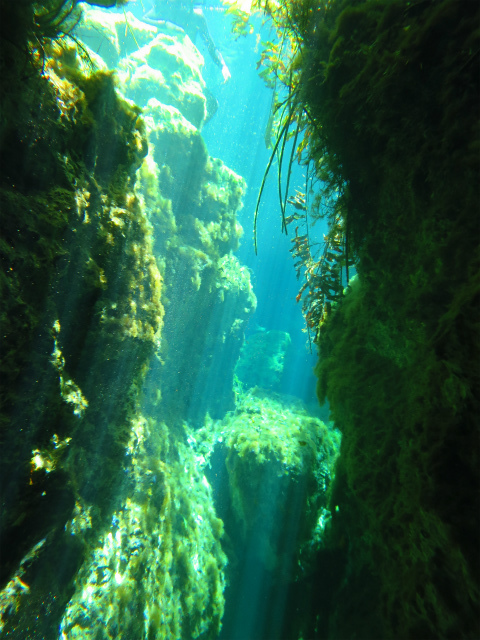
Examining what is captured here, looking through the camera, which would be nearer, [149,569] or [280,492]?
[149,569]

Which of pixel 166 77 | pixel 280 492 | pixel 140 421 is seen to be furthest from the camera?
pixel 166 77

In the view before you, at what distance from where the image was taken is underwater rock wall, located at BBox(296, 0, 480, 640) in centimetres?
149

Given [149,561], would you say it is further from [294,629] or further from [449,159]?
[449,159]

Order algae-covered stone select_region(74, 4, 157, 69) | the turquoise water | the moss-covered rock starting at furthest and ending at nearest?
algae-covered stone select_region(74, 4, 157, 69)
the turquoise water
the moss-covered rock

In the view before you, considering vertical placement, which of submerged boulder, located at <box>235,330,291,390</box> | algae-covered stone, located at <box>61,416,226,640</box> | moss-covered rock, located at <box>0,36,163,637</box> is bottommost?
algae-covered stone, located at <box>61,416,226,640</box>

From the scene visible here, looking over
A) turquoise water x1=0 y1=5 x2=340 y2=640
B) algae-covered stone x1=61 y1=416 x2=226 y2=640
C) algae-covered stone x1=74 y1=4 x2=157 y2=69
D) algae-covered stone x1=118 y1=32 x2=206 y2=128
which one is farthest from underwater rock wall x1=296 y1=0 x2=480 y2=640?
algae-covered stone x1=74 y1=4 x2=157 y2=69

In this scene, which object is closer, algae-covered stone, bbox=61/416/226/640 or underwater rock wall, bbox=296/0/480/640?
underwater rock wall, bbox=296/0/480/640

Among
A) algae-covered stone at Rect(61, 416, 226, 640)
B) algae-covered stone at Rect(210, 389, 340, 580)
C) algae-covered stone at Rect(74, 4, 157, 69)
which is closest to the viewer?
algae-covered stone at Rect(61, 416, 226, 640)

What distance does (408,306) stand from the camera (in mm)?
2166

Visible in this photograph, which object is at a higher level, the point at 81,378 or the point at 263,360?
the point at 263,360

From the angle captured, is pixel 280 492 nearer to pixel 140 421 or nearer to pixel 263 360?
pixel 140 421

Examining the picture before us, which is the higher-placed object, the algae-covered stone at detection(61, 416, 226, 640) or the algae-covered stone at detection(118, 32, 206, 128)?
the algae-covered stone at detection(118, 32, 206, 128)

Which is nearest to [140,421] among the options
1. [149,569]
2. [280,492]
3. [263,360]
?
[149,569]

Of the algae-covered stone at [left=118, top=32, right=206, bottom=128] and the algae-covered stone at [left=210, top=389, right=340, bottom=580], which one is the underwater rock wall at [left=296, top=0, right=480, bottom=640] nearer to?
the algae-covered stone at [left=210, top=389, right=340, bottom=580]
